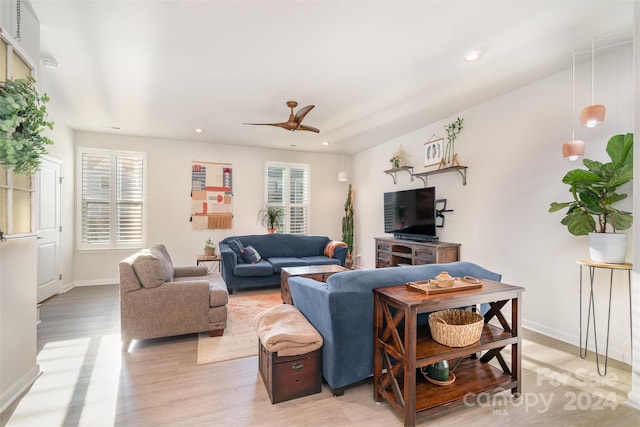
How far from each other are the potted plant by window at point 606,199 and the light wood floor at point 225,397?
1.05 meters

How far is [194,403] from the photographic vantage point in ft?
6.70

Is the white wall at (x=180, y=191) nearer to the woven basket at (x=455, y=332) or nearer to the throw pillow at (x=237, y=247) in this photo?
the throw pillow at (x=237, y=247)

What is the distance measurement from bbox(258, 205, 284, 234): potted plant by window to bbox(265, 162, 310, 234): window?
0.37ft

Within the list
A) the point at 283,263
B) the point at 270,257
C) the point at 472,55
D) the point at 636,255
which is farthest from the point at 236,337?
the point at 472,55

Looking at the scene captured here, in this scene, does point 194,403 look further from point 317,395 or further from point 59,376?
point 59,376

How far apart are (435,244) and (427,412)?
280 centimetres

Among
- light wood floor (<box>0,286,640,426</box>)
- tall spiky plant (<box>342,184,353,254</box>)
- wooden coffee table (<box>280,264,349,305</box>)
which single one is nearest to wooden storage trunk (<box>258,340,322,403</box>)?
light wood floor (<box>0,286,640,426</box>)

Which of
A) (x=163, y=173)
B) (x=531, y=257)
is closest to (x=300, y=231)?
(x=163, y=173)

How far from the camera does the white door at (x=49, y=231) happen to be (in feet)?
14.0

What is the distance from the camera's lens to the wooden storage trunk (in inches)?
79.5

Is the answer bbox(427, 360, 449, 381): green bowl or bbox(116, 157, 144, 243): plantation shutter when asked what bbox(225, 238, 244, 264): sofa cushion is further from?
bbox(427, 360, 449, 381): green bowl

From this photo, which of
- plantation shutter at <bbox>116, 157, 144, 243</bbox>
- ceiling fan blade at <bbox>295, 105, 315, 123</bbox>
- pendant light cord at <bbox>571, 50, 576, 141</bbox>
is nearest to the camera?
pendant light cord at <bbox>571, 50, 576, 141</bbox>

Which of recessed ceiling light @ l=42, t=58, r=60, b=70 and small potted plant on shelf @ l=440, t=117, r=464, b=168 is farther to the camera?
small potted plant on shelf @ l=440, t=117, r=464, b=168

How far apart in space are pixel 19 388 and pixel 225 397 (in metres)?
1.49
